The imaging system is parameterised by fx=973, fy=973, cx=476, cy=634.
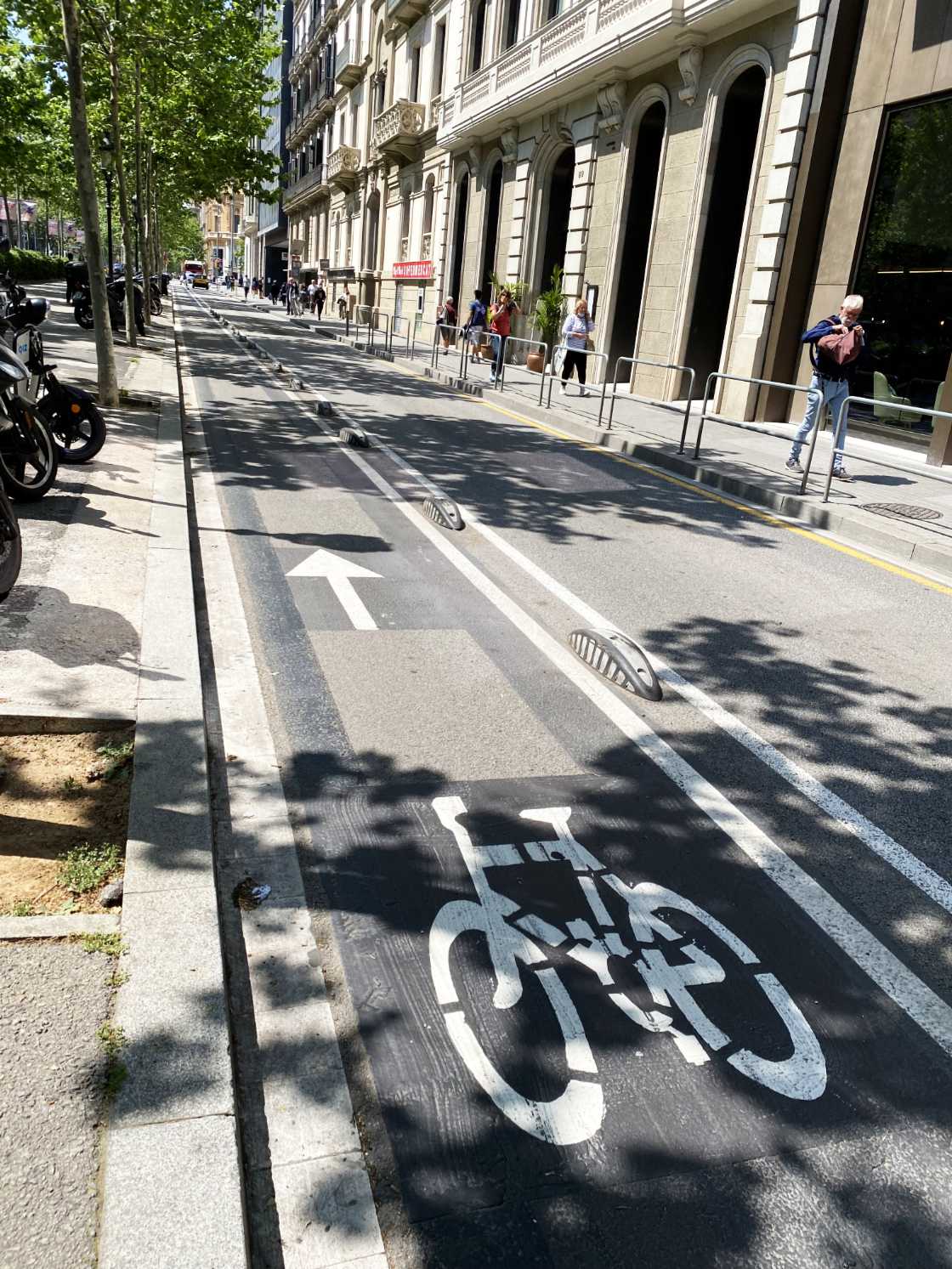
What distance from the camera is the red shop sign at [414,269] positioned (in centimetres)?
3623

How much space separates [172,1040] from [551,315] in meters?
24.1

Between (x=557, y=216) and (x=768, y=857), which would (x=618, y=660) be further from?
(x=557, y=216)

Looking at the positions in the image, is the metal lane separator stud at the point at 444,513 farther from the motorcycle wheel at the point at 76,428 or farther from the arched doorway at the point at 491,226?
the arched doorway at the point at 491,226

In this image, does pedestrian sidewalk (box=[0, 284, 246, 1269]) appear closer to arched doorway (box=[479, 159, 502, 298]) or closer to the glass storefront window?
the glass storefront window

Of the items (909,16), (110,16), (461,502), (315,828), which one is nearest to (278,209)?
(110,16)

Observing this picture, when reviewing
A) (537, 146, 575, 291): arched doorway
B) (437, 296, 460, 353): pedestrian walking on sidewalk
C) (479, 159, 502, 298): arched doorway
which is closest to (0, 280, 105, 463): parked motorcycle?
(537, 146, 575, 291): arched doorway

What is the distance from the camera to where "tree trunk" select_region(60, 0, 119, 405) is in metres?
11.8

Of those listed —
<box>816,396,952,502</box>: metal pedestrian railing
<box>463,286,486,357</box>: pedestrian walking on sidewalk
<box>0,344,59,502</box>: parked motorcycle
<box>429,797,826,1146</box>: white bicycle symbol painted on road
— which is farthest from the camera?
<box>463,286,486,357</box>: pedestrian walking on sidewalk

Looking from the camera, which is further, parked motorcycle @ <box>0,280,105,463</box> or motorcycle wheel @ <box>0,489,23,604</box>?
parked motorcycle @ <box>0,280,105,463</box>

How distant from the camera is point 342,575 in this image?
6.92 m

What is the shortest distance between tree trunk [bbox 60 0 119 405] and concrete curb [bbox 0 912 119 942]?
10506 millimetres

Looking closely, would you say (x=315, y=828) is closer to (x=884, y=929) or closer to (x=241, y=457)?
(x=884, y=929)

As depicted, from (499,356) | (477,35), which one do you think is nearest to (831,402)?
(499,356)

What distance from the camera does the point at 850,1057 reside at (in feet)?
8.78
